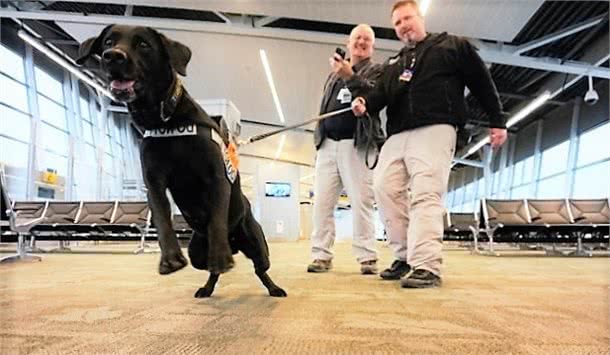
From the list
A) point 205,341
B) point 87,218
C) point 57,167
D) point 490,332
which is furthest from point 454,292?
point 57,167

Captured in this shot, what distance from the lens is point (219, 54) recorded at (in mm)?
10430

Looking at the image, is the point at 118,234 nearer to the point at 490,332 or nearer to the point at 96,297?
the point at 96,297

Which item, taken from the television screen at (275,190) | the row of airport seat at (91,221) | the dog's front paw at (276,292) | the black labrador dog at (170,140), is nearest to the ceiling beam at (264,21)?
the row of airport seat at (91,221)

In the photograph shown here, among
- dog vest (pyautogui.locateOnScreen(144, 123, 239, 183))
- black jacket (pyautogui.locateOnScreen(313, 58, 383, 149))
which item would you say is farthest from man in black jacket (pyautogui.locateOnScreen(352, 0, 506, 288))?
dog vest (pyautogui.locateOnScreen(144, 123, 239, 183))

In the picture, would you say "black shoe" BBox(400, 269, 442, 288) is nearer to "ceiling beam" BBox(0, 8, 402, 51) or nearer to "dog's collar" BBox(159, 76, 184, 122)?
"dog's collar" BBox(159, 76, 184, 122)

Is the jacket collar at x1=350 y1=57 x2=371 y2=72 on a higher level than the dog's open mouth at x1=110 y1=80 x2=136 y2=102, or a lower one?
higher

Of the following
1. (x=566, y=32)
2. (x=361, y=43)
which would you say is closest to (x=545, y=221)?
(x=566, y=32)

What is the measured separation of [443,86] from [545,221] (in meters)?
5.31

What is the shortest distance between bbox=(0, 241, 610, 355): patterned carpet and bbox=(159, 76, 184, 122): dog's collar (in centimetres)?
61

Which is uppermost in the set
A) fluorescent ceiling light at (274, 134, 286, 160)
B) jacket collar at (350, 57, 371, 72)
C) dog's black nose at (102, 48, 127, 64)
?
fluorescent ceiling light at (274, 134, 286, 160)

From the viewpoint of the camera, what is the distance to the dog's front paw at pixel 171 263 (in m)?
1.35

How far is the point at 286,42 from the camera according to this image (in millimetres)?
9445

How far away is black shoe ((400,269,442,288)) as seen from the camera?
7.79 feet

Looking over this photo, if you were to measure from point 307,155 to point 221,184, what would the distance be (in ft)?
66.7
